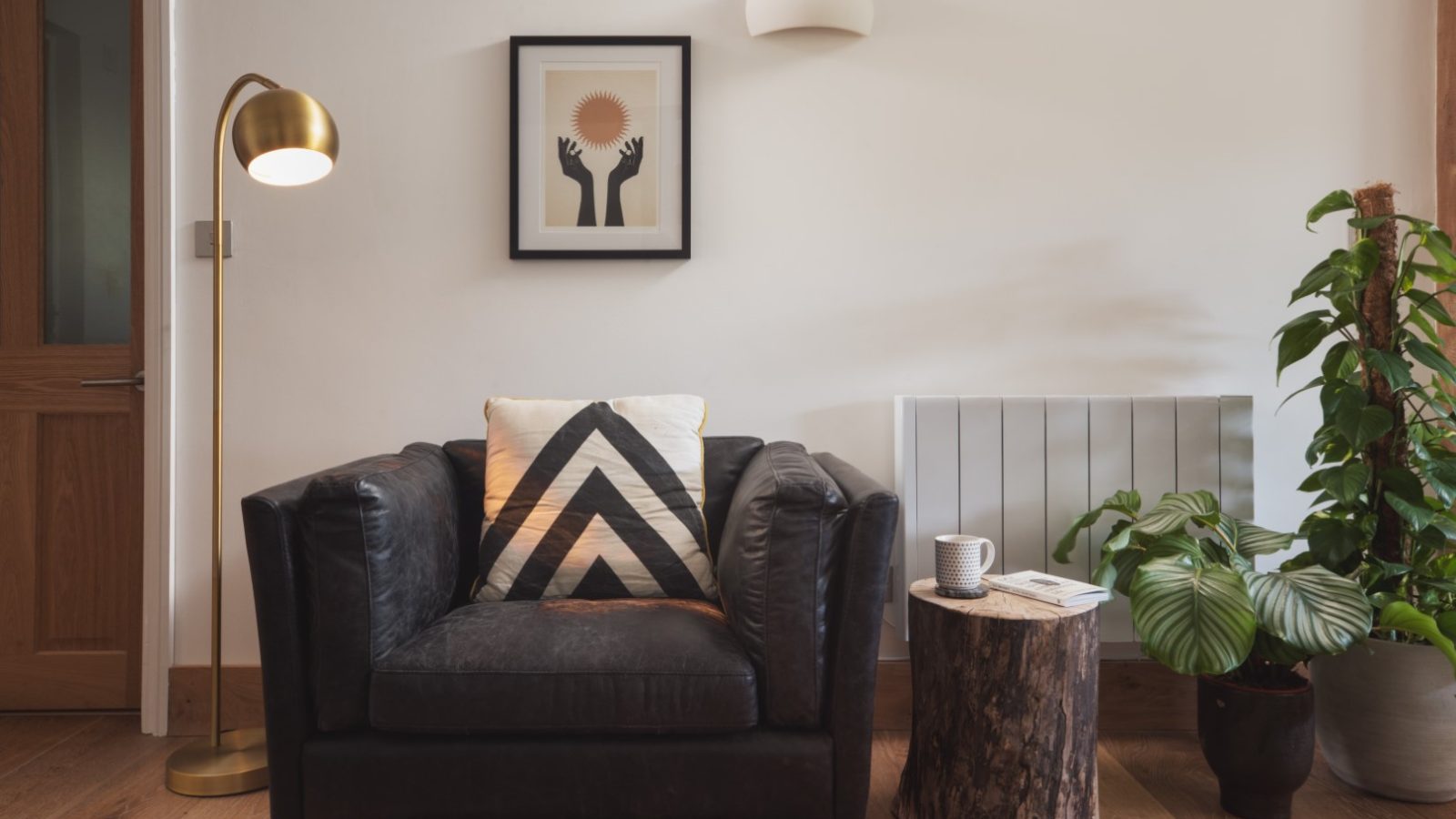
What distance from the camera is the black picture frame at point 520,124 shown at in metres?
2.36

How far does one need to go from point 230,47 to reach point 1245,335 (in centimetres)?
269

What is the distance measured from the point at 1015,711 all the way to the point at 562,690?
781 mm

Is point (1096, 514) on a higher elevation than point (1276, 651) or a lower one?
higher

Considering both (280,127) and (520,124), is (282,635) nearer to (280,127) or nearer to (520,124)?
(280,127)

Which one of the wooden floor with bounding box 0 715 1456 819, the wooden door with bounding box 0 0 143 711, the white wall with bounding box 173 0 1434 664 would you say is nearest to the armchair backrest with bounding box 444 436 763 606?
the white wall with bounding box 173 0 1434 664

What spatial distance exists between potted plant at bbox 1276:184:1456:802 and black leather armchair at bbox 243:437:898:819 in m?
1.09

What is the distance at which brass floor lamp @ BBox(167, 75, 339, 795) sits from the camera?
6.06 ft

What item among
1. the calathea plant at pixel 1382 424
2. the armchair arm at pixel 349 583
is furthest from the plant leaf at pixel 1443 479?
the armchair arm at pixel 349 583

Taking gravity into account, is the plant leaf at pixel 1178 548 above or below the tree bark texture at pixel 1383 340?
below

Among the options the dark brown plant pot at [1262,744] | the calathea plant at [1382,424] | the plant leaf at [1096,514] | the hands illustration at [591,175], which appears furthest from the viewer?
the hands illustration at [591,175]

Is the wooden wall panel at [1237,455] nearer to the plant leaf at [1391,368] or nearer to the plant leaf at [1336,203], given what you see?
the plant leaf at [1391,368]

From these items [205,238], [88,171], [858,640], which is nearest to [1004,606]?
[858,640]

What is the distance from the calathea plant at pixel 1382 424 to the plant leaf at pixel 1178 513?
0.67 feet

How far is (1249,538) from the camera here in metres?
2.03
